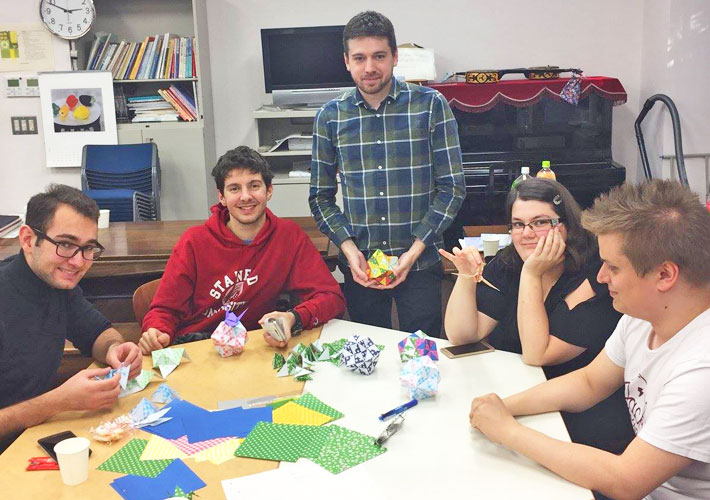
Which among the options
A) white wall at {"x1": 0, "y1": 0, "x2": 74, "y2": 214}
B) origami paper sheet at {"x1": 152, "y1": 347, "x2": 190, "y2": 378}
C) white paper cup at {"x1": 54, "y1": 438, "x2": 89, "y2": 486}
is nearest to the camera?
white paper cup at {"x1": 54, "y1": 438, "x2": 89, "y2": 486}

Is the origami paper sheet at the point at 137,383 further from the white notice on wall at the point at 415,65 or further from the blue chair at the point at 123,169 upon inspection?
the white notice on wall at the point at 415,65

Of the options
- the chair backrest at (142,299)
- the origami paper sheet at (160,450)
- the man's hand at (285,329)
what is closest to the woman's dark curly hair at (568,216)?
the man's hand at (285,329)

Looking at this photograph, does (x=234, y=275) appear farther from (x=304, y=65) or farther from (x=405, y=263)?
(x=304, y=65)

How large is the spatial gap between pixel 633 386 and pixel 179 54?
4.44 meters

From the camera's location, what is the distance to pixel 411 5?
527cm

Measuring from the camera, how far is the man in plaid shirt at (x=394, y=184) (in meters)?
2.69

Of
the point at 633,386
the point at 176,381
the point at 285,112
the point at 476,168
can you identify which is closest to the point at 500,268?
the point at 633,386

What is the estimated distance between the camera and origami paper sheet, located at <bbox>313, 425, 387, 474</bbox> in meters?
1.48

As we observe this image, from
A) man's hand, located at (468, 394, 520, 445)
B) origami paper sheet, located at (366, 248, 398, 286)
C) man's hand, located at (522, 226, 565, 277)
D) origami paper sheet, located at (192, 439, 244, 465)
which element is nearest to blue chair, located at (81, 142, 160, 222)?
origami paper sheet, located at (366, 248, 398, 286)

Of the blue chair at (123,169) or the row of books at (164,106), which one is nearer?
the blue chair at (123,169)

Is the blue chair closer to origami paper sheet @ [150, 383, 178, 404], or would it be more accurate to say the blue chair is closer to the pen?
origami paper sheet @ [150, 383, 178, 404]

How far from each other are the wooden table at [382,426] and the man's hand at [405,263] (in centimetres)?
35

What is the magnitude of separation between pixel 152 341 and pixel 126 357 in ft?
0.56

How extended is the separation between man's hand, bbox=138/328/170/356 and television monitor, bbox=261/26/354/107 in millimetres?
3218
